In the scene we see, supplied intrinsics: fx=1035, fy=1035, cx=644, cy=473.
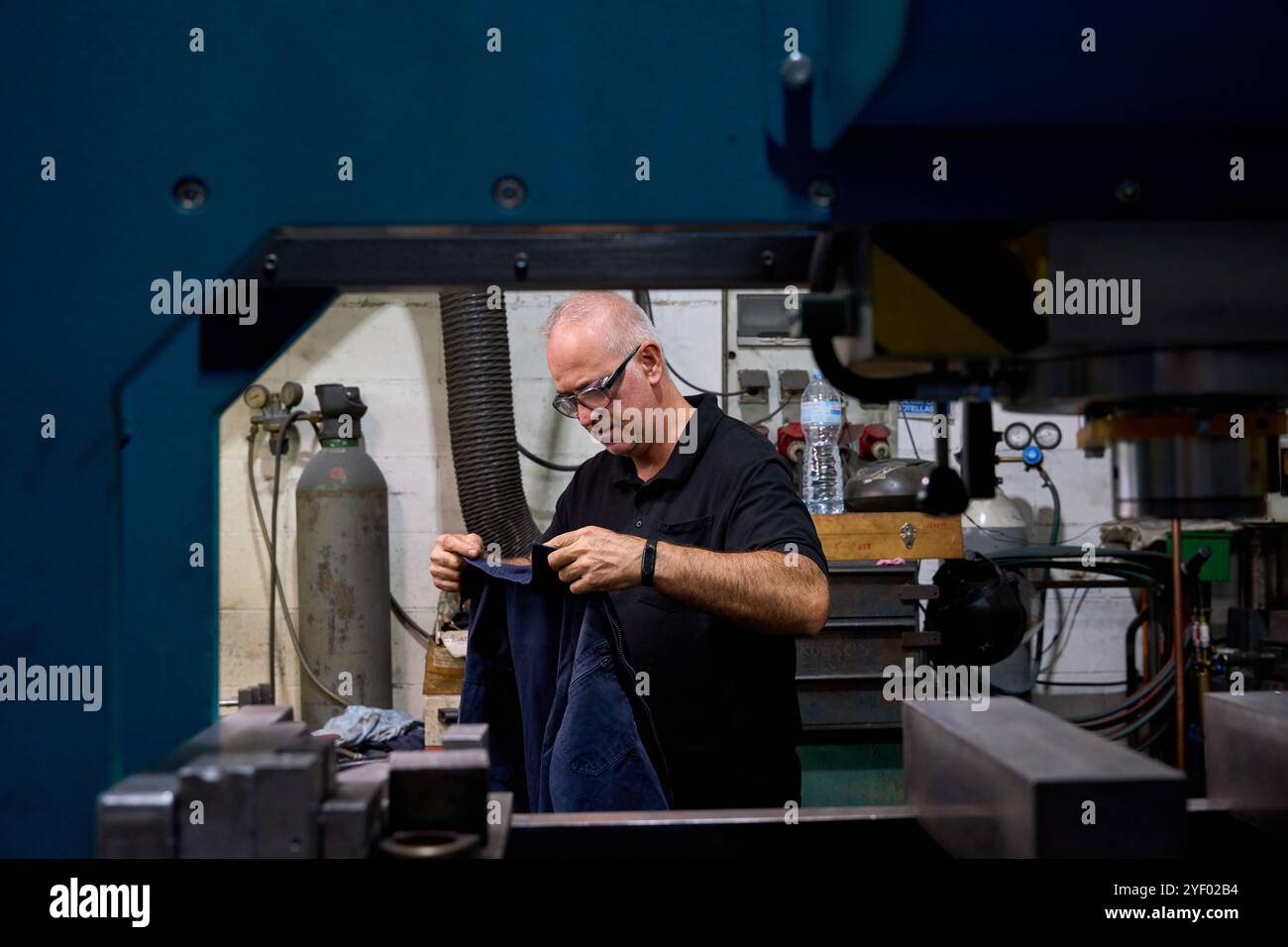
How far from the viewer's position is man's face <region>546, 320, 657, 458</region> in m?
1.82

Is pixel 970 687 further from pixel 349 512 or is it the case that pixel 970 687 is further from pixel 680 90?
pixel 680 90

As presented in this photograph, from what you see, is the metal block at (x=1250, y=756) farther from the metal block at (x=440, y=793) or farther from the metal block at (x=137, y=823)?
the metal block at (x=137, y=823)

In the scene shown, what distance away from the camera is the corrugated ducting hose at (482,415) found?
127 inches

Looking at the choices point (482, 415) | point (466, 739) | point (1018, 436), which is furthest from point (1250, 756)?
point (1018, 436)

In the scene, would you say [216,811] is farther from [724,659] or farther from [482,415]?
[482,415]

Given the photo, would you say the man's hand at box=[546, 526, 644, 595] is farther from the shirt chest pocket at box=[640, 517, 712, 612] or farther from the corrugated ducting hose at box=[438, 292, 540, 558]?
the corrugated ducting hose at box=[438, 292, 540, 558]

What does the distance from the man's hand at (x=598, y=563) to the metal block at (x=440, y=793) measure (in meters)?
0.67

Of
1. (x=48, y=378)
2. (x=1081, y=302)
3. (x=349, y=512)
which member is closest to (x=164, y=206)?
(x=48, y=378)

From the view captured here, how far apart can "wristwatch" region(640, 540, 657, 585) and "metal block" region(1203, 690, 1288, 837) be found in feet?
2.25

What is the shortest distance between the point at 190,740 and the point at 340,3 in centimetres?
50

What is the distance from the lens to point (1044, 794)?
67 cm

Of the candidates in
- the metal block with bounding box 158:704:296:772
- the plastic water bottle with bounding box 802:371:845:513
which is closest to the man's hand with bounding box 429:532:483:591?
the metal block with bounding box 158:704:296:772

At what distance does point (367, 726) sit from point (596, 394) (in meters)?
1.42
